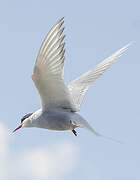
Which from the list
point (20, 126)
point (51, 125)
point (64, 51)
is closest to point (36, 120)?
point (51, 125)

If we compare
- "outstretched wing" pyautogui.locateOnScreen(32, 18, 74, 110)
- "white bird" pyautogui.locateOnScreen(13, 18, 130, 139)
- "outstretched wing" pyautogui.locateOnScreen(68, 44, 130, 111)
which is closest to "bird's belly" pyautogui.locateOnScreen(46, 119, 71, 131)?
"white bird" pyautogui.locateOnScreen(13, 18, 130, 139)

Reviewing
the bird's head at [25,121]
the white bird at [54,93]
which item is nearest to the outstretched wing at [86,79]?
the white bird at [54,93]

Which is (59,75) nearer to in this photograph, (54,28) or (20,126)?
(54,28)

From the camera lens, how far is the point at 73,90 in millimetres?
8852

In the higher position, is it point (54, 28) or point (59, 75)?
point (54, 28)

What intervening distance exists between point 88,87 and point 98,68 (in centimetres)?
42

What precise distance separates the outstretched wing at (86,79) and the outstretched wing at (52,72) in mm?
858

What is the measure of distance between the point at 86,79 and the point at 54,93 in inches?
72.6

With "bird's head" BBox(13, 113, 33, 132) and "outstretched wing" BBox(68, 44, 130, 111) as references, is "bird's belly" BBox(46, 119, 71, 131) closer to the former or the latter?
"bird's head" BBox(13, 113, 33, 132)

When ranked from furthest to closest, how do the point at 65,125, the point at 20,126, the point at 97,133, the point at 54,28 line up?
the point at 20,126
the point at 65,125
the point at 97,133
the point at 54,28

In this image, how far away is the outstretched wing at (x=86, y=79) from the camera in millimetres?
8617

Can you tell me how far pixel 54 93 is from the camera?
7426 mm

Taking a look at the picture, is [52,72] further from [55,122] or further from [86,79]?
[86,79]

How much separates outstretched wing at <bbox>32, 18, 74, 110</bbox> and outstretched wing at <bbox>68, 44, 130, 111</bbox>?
858mm
